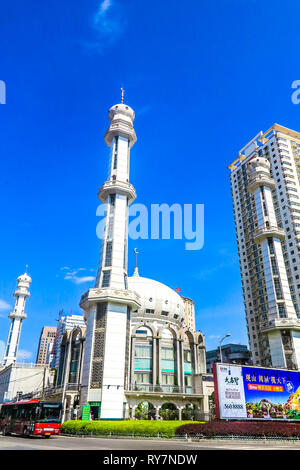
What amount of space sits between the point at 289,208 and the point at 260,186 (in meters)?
23.4

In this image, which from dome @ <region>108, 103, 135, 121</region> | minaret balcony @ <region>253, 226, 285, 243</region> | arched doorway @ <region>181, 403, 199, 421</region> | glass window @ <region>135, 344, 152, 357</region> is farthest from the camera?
dome @ <region>108, 103, 135, 121</region>

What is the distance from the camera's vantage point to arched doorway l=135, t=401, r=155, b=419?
3894 cm

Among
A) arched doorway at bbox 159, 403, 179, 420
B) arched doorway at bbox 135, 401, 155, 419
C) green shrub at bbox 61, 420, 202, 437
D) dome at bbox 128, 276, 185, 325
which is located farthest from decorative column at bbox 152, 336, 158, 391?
green shrub at bbox 61, 420, 202, 437

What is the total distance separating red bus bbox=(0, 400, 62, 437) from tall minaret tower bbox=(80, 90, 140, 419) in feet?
26.7

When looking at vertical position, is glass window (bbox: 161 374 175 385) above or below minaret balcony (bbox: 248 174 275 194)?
below

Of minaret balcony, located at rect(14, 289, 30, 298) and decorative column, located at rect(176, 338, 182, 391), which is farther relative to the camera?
minaret balcony, located at rect(14, 289, 30, 298)

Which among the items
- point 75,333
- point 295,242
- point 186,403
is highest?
point 295,242

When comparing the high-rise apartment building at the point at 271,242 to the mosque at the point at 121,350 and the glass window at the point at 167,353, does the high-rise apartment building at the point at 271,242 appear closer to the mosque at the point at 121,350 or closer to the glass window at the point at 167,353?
the mosque at the point at 121,350

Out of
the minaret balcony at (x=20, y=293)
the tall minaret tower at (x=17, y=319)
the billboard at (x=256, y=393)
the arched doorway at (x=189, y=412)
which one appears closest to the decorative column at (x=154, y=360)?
the arched doorway at (x=189, y=412)

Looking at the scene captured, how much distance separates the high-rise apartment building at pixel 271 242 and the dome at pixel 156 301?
45.1 feet

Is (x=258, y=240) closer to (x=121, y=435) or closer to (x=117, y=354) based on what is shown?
(x=117, y=354)

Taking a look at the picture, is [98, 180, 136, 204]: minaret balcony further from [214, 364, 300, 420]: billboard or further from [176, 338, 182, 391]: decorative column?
[214, 364, 300, 420]: billboard

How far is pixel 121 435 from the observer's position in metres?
27.4
